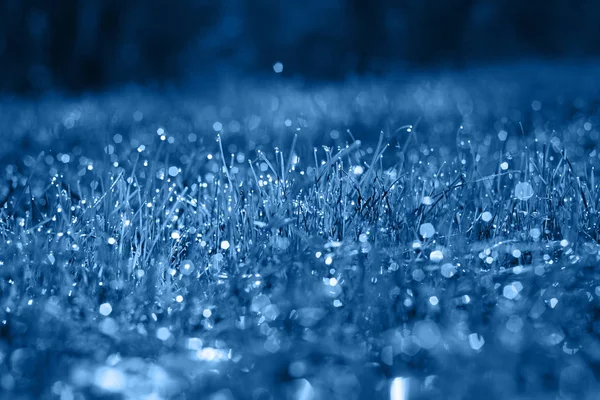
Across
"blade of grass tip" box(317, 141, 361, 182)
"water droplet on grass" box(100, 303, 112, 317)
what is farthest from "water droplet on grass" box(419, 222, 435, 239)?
"water droplet on grass" box(100, 303, 112, 317)

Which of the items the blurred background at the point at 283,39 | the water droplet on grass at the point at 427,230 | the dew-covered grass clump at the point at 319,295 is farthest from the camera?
the blurred background at the point at 283,39

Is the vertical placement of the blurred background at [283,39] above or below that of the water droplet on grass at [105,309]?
below

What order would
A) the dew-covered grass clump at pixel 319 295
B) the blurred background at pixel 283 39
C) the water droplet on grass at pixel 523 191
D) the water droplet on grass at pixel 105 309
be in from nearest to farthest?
the dew-covered grass clump at pixel 319 295 < the water droplet on grass at pixel 105 309 < the water droplet on grass at pixel 523 191 < the blurred background at pixel 283 39

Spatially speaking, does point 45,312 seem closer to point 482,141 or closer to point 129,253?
point 129,253

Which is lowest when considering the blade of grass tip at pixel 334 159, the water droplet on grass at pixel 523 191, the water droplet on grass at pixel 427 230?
the water droplet on grass at pixel 427 230

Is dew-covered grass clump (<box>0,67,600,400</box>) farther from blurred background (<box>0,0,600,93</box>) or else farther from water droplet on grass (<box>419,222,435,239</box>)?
blurred background (<box>0,0,600,93</box>)

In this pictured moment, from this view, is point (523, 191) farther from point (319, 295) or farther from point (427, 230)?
point (319, 295)

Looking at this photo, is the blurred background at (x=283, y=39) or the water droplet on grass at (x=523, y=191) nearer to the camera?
the water droplet on grass at (x=523, y=191)

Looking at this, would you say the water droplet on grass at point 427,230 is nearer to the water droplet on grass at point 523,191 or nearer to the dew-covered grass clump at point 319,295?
the dew-covered grass clump at point 319,295

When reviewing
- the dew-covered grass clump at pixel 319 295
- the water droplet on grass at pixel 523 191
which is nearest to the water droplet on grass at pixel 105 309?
the dew-covered grass clump at pixel 319 295

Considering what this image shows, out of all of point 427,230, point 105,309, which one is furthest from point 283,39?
point 105,309
